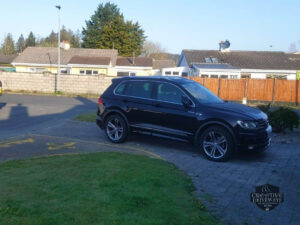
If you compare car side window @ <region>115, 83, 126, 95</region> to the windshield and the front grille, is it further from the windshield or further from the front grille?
the front grille

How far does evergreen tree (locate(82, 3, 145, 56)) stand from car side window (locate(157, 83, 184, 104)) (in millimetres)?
46670

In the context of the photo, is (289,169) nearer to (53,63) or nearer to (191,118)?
(191,118)

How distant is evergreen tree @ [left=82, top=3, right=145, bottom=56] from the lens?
56.2m

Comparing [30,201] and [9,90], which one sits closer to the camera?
[30,201]

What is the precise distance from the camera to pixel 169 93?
7.90m

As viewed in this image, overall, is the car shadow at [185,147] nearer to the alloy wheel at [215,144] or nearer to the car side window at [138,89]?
the alloy wheel at [215,144]

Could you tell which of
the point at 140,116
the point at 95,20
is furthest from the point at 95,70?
the point at 140,116

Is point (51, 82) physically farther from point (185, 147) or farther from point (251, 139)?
point (251, 139)

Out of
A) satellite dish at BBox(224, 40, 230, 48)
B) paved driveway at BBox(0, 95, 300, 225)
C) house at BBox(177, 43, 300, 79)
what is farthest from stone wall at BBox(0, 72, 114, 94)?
satellite dish at BBox(224, 40, 230, 48)

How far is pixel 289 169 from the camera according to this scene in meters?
6.57

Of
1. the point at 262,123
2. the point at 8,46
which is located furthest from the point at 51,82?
the point at 8,46

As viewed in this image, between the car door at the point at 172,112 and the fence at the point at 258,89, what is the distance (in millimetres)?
19549

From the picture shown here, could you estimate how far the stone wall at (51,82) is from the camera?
29.2 meters

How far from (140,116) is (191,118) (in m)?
1.37
